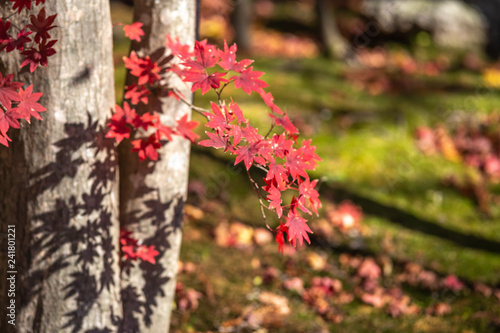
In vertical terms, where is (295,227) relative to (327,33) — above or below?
below

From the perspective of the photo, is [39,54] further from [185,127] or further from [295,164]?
[295,164]

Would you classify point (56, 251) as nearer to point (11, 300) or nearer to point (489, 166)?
point (11, 300)

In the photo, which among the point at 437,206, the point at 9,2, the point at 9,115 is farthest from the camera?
the point at 437,206

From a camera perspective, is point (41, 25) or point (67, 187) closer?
point (41, 25)

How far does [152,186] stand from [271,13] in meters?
9.59

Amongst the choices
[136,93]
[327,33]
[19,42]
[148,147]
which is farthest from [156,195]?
[327,33]

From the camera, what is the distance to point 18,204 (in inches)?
93.7

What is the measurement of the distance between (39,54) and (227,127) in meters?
0.91

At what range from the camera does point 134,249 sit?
265cm

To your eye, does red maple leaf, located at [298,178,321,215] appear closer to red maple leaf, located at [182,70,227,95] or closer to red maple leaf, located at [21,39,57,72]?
red maple leaf, located at [182,70,227,95]

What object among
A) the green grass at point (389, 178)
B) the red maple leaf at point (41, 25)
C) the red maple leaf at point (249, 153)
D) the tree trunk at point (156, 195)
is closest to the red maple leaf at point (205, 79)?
the red maple leaf at point (249, 153)

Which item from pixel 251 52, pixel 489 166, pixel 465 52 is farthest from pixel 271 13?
pixel 489 166

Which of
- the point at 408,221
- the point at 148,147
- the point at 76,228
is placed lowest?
the point at 408,221

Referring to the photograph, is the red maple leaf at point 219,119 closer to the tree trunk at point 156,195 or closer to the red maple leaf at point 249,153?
the red maple leaf at point 249,153
